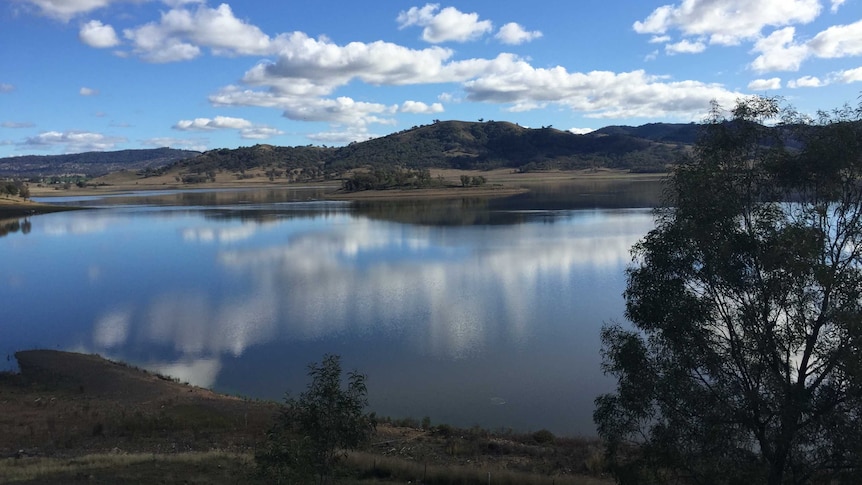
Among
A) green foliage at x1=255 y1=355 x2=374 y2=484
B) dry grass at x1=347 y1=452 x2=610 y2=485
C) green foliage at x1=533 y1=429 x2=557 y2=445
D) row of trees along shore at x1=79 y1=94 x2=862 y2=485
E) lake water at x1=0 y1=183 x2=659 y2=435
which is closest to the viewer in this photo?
row of trees along shore at x1=79 y1=94 x2=862 y2=485

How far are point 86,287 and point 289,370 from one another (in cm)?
2055

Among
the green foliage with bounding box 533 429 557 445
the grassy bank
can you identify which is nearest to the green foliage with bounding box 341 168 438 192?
the grassy bank

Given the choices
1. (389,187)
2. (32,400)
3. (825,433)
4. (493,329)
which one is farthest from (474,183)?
(825,433)

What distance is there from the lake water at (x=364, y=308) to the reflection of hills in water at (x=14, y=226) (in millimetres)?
6234

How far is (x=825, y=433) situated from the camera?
7.93 metres

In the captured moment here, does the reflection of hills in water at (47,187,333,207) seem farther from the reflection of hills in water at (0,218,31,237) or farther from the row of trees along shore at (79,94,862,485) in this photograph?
the row of trees along shore at (79,94,862,485)

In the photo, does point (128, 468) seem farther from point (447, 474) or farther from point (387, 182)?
point (387, 182)

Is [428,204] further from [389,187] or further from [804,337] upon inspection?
[804,337]

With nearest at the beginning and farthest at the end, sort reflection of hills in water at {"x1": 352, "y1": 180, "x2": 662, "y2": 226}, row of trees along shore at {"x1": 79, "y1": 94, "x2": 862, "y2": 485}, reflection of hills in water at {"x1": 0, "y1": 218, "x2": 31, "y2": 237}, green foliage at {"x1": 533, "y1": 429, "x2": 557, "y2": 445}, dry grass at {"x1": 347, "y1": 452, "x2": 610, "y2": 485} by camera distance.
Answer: row of trees along shore at {"x1": 79, "y1": 94, "x2": 862, "y2": 485} < dry grass at {"x1": 347, "y1": 452, "x2": 610, "y2": 485} < green foliage at {"x1": 533, "y1": 429, "x2": 557, "y2": 445} < reflection of hills in water at {"x1": 0, "y1": 218, "x2": 31, "y2": 237} < reflection of hills in water at {"x1": 352, "y1": 180, "x2": 662, "y2": 226}

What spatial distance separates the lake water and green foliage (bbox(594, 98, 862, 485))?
268 inches

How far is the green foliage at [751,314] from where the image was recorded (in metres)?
8.08

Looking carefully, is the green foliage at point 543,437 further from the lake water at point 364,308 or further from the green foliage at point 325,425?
the green foliage at point 325,425

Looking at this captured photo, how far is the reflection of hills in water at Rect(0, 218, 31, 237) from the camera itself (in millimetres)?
65125

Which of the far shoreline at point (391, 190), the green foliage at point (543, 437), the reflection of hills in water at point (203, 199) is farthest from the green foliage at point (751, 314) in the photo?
the reflection of hills in water at point (203, 199)
